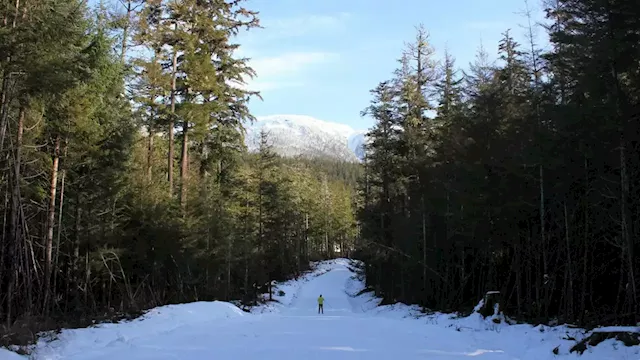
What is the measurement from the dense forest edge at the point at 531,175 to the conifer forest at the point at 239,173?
7cm

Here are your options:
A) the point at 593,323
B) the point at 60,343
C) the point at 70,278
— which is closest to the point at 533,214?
the point at 593,323

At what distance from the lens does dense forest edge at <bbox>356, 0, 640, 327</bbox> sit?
10.5 metres

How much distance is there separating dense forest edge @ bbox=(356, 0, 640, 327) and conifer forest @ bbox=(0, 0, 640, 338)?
70 mm

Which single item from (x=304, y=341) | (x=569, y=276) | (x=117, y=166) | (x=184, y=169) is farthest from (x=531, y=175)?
(x=184, y=169)

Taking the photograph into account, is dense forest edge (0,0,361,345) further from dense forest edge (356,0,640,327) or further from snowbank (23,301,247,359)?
dense forest edge (356,0,640,327)

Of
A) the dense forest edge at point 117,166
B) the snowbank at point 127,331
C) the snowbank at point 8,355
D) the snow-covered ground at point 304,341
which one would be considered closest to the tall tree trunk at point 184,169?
the dense forest edge at point 117,166

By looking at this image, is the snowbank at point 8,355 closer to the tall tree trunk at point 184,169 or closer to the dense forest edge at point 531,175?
the dense forest edge at point 531,175

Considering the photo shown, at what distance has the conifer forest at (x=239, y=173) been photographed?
406 inches

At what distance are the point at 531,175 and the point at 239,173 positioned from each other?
23.9 metres

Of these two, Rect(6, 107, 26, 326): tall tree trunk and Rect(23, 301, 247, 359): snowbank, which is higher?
Rect(6, 107, 26, 326): tall tree trunk

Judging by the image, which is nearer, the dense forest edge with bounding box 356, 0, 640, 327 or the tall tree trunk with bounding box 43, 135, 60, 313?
the dense forest edge with bounding box 356, 0, 640, 327

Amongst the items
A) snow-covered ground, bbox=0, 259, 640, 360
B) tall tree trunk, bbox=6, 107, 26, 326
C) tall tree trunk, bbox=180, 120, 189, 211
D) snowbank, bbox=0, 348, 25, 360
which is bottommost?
snow-covered ground, bbox=0, 259, 640, 360

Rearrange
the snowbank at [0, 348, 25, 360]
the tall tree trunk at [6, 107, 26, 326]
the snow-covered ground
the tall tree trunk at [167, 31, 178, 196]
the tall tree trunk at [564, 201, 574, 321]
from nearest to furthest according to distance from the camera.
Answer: the snowbank at [0, 348, 25, 360], the tall tree trunk at [6, 107, 26, 326], the snow-covered ground, the tall tree trunk at [564, 201, 574, 321], the tall tree trunk at [167, 31, 178, 196]

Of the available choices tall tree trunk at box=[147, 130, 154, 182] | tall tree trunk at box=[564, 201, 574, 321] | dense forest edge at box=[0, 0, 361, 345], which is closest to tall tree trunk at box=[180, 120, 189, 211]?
dense forest edge at box=[0, 0, 361, 345]
